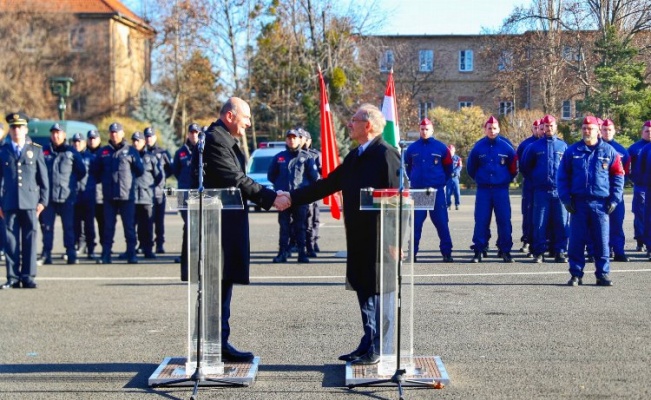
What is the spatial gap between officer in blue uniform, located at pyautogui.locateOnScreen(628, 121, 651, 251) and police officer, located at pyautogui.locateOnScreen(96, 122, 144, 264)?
839cm

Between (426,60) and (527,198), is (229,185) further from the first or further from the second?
(426,60)

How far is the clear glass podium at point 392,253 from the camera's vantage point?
7.18m

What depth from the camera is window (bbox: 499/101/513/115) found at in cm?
4517

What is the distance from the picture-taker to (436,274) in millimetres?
13547

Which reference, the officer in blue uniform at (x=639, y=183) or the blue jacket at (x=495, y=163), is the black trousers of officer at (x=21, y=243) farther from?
the officer in blue uniform at (x=639, y=183)

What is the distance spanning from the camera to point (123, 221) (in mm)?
15859

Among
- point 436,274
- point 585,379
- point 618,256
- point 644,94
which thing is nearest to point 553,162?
point 618,256

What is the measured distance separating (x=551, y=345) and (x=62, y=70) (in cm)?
6169

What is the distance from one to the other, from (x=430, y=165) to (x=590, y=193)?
3.68 meters

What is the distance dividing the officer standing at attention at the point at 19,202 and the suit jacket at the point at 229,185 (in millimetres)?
5803

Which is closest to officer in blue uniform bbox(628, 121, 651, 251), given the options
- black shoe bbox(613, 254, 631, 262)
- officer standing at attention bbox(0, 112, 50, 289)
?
black shoe bbox(613, 254, 631, 262)

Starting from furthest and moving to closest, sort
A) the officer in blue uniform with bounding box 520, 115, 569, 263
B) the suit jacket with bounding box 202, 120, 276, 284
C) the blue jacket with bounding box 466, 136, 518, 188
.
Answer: the blue jacket with bounding box 466, 136, 518, 188 < the officer in blue uniform with bounding box 520, 115, 569, 263 < the suit jacket with bounding box 202, 120, 276, 284

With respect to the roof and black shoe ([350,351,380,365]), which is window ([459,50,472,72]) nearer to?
the roof

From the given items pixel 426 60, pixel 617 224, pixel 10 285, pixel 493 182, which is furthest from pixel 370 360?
pixel 426 60
